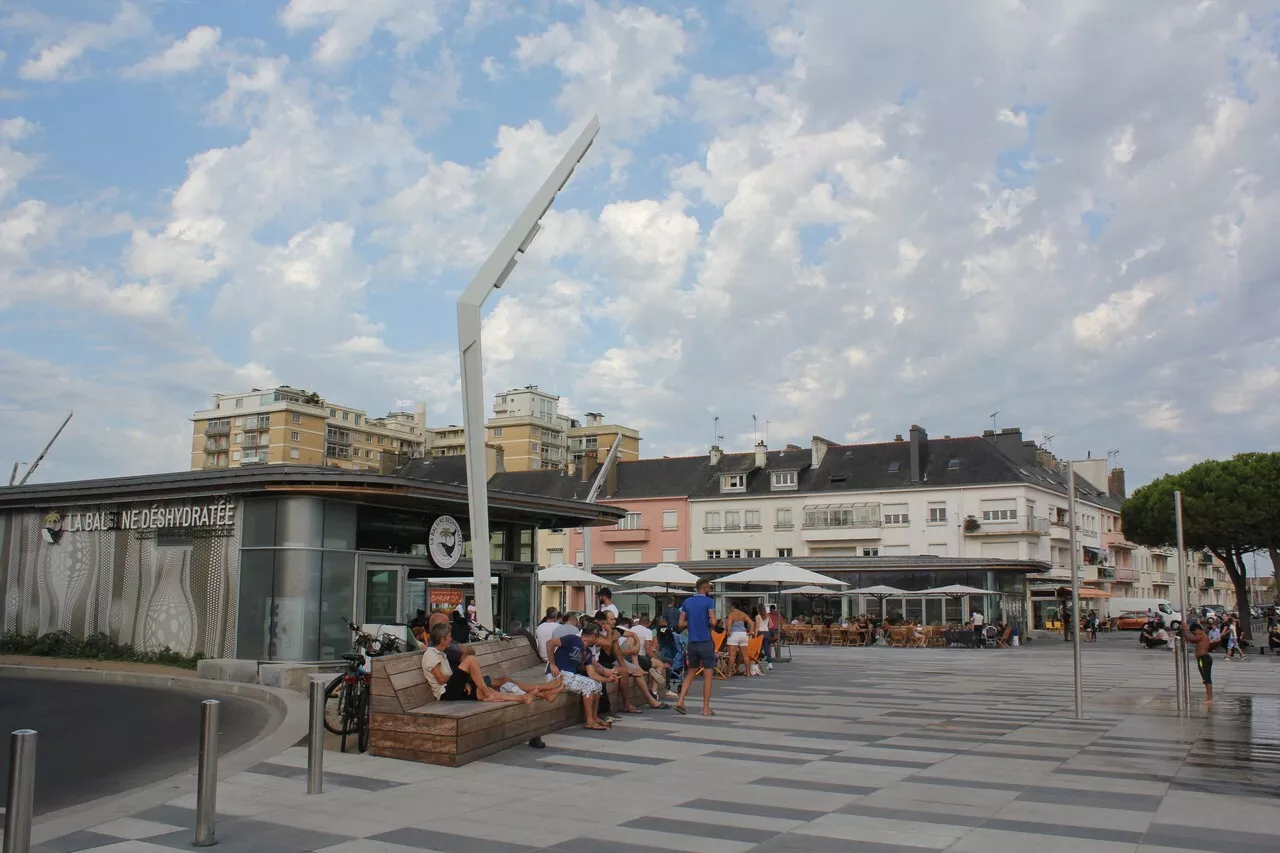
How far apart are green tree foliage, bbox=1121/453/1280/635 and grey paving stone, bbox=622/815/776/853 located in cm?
4561

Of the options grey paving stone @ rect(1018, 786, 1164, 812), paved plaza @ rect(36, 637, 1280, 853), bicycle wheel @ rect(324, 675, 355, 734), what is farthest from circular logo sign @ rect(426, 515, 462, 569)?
grey paving stone @ rect(1018, 786, 1164, 812)

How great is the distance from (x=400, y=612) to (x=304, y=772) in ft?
38.8

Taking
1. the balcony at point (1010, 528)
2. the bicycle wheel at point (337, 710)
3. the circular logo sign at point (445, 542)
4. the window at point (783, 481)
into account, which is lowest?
the bicycle wheel at point (337, 710)

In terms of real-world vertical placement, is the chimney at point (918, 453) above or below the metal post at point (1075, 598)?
above

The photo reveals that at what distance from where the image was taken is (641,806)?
301 inches

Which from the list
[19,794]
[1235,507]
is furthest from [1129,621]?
[19,794]

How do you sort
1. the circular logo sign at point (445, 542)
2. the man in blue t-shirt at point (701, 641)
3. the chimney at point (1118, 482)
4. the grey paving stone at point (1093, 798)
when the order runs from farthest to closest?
the chimney at point (1118, 482) < the circular logo sign at point (445, 542) < the man in blue t-shirt at point (701, 641) < the grey paving stone at point (1093, 798)

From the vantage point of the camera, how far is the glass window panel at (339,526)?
63.3 feet

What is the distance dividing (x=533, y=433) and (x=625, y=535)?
62.2 metres

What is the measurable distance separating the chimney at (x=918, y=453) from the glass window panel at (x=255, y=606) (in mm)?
44631

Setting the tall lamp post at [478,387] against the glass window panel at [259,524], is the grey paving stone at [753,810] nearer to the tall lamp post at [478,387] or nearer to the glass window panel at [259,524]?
the tall lamp post at [478,387]

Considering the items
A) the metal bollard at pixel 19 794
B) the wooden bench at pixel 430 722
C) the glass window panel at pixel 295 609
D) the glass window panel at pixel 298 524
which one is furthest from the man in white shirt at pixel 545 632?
the metal bollard at pixel 19 794

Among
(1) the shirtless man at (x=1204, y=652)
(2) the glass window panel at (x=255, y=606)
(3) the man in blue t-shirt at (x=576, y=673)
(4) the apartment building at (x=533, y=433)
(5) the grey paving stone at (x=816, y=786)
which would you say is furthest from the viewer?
(4) the apartment building at (x=533, y=433)

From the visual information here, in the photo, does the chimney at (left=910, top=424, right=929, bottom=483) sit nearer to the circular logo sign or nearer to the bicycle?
the circular logo sign
